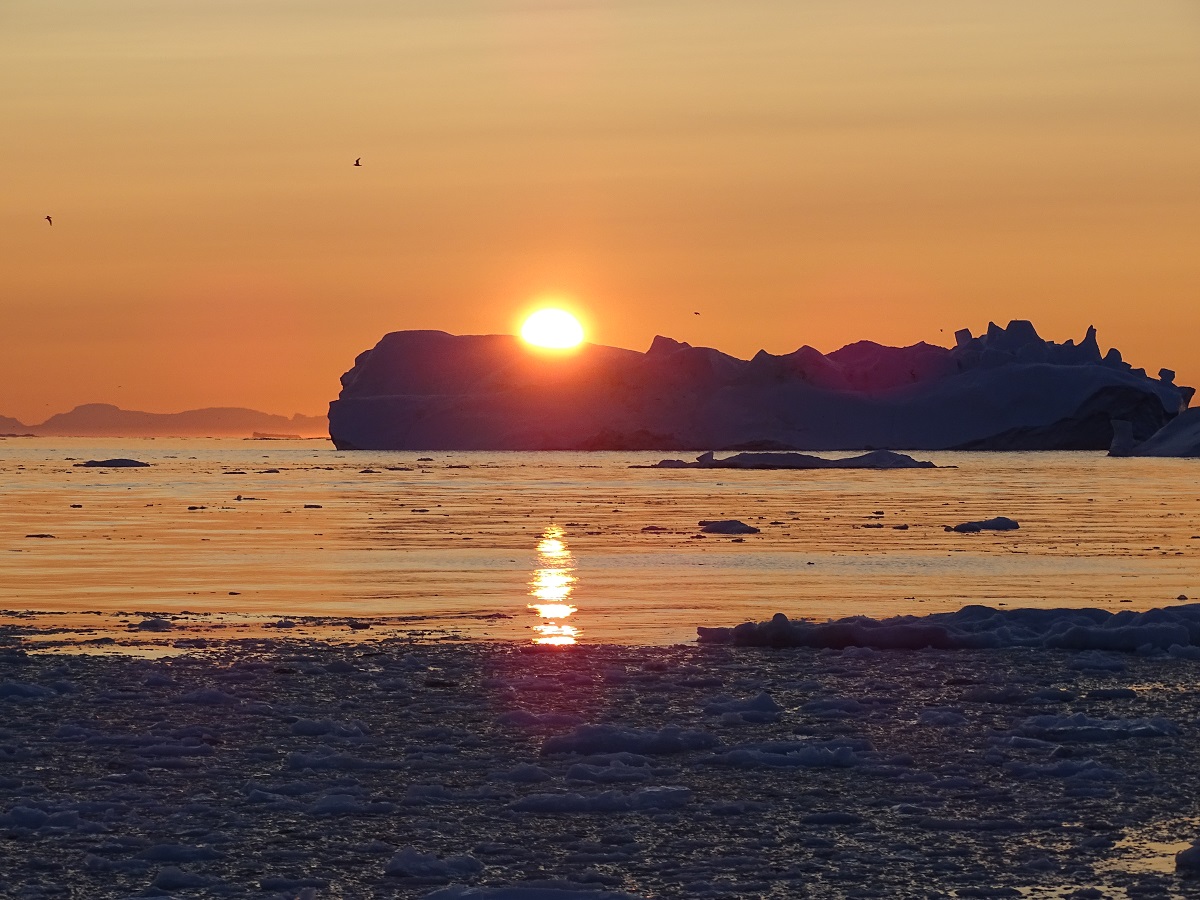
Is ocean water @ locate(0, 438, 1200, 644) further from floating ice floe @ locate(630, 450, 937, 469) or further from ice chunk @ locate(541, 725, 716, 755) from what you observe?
floating ice floe @ locate(630, 450, 937, 469)

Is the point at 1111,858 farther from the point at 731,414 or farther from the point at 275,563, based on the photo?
the point at 731,414

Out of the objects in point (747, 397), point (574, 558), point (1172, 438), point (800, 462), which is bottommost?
point (574, 558)

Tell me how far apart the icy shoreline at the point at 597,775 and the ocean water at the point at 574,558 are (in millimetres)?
2917

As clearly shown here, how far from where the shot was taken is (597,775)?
702cm

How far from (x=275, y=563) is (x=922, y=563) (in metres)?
8.56

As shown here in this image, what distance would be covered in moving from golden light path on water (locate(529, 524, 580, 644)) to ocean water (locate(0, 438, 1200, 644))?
0.04 metres

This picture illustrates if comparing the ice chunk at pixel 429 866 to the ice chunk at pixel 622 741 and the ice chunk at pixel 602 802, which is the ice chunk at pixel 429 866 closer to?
the ice chunk at pixel 602 802

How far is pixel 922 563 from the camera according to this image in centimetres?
1958

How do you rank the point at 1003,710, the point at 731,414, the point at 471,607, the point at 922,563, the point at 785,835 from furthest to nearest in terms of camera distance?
the point at 731,414 → the point at 922,563 → the point at 471,607 → the point at 1003,710 → the point at 785,835

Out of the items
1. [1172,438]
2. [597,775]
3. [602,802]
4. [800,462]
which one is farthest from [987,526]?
[1172,438]

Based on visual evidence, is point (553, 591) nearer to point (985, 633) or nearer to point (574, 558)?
point (574, 558)

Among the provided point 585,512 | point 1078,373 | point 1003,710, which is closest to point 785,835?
point 1003,710

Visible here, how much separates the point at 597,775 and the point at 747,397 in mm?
90741

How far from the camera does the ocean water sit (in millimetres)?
14258
